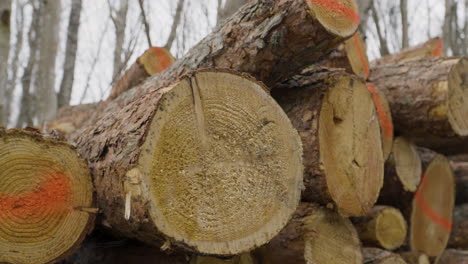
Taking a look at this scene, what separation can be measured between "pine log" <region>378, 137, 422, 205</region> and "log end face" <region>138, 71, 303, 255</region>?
1.31 metres

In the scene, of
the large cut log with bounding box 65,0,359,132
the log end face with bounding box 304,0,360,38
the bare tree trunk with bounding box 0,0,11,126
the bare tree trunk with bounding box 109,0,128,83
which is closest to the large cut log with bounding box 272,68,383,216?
the large cut log with bounding box 65,0,359,132

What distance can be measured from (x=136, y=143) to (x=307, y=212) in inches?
37.6

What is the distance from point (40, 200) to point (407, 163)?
215cm

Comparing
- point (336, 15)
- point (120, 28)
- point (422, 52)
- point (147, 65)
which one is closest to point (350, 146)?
point (336, 15)

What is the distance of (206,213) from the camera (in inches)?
58.0

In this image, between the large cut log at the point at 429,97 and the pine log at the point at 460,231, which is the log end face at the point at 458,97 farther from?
the pine log at the point at 460,231

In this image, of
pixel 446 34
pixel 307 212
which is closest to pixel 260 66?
pixel 307 212

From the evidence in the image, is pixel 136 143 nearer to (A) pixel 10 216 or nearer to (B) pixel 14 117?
(A) pixel 10 216

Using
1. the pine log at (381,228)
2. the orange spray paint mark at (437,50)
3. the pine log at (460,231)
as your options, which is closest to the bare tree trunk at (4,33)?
the pine log at (381,228)

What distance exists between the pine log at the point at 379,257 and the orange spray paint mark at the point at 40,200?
Result: 1.46m

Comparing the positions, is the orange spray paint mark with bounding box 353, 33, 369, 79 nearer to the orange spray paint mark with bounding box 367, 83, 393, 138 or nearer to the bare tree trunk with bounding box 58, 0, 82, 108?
the orange spray paint mark with bounding box 367, 83, 393, 138

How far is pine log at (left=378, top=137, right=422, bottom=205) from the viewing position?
280cm

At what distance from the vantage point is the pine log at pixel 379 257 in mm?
2311

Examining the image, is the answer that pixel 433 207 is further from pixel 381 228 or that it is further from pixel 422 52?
pixel 422 52
